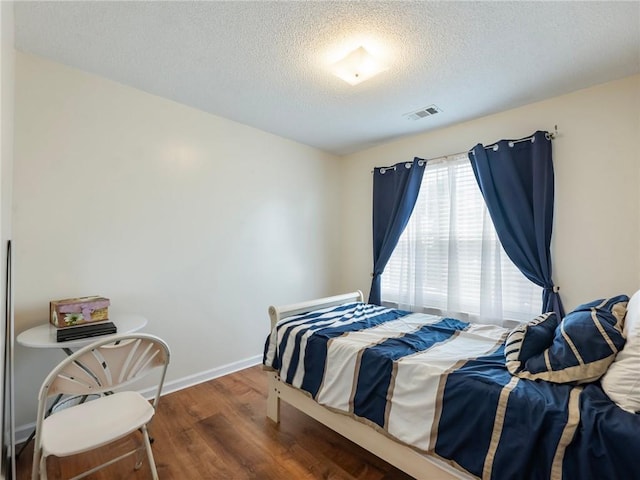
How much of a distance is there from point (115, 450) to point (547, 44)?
144 inches

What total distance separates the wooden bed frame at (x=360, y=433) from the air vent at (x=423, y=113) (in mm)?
2026

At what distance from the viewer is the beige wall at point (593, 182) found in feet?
7.04

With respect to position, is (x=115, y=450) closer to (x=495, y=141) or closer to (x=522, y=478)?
(x=522, y=478)

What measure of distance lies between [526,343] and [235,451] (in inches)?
69.5

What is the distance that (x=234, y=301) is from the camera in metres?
2.99

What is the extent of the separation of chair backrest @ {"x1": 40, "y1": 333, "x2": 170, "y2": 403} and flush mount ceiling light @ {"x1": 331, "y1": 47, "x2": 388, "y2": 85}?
1.94 meters

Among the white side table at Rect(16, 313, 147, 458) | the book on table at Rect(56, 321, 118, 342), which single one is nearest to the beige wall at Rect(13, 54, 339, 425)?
the white side table at Rect(16, 313, 147, 458)

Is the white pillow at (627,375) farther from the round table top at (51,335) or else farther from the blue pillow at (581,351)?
the round table top at (51,335)

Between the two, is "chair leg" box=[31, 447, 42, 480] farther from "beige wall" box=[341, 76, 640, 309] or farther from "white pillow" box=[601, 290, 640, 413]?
"beige wall" box=[341, 76, 640, 309]

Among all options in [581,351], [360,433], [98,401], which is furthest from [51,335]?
[581,351]

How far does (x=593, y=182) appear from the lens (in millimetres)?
2295

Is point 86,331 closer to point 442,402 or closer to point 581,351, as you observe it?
point 442,402

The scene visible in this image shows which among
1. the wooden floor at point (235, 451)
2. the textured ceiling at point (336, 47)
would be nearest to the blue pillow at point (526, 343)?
the wooden floor at point (235, 451)

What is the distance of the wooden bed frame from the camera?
137cm
